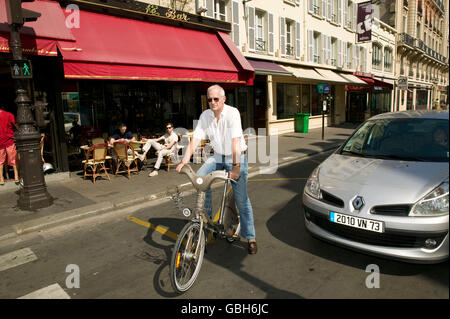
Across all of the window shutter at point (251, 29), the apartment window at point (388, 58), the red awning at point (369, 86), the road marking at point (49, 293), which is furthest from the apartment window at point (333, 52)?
the road marking at point (49, 293)

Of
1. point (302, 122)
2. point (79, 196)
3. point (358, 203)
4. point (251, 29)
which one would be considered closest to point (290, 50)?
point (251, 29)

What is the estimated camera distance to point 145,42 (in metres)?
9.18

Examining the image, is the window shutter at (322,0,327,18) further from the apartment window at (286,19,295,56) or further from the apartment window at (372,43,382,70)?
the apartment window at (372,43,382,70)

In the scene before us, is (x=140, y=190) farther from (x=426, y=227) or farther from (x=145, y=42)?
(x=426, y=227)

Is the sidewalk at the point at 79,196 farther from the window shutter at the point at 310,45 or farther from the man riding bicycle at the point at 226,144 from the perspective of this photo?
the window shutter at the point at 310,45

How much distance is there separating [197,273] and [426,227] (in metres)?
2.17

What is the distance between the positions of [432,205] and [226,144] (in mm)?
2087

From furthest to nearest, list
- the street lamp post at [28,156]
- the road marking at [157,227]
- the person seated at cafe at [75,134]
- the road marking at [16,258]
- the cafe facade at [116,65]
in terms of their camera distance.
Answer: the person seated at cafe at [75,134] → the cafe facade at [116,65] → the street lamp post at [28,156] → the road marking at [157,227] → the road marking at [16,258]

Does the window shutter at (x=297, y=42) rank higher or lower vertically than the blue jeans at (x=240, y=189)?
higher

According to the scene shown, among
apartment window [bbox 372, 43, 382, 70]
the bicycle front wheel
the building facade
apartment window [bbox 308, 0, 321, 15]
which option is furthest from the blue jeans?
apartment window [bbox 372, 43, 382, 70]

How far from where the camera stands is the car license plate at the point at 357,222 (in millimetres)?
2946

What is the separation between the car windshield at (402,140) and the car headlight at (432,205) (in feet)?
2.53

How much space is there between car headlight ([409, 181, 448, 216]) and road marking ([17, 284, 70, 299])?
3420mm
